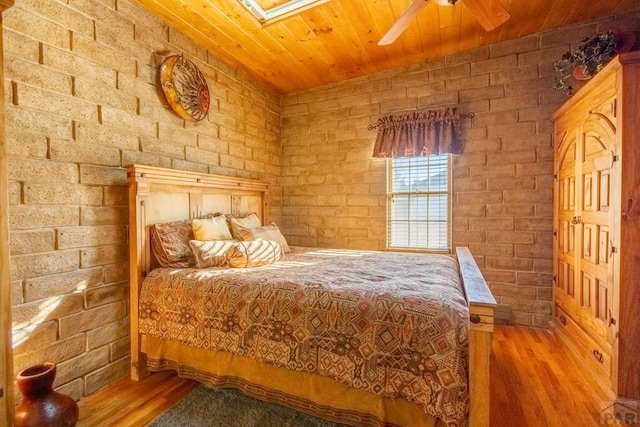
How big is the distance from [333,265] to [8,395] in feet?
5.77

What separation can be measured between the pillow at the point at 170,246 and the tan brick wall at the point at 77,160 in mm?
221

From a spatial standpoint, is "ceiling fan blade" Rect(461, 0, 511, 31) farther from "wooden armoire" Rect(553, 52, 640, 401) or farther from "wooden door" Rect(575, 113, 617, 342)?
"wooden door" Rect(575, 113, 617, 342)

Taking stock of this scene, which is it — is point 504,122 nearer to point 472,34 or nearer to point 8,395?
point 472,34

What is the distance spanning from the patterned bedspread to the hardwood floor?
37 cm

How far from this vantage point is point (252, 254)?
224 cm

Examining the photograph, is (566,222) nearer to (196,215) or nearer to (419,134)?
(419,134)

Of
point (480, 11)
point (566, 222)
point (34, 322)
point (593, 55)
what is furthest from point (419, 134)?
point (34, 322)

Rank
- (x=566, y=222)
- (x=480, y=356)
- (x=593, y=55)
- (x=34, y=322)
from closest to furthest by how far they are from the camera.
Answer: (x=480, y=356)
(x=34, y=322)
(x=593, y=55)
(x=566, y=222)

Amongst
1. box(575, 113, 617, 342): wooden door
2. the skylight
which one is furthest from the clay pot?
box(575, 113, 617, 342): wooden door

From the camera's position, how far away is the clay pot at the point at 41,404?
4.49ft

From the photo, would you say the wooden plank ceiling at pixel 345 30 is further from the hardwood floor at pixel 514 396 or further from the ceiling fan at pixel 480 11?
the hardwood floor at pixel 514 396

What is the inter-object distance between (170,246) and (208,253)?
0.29 metres

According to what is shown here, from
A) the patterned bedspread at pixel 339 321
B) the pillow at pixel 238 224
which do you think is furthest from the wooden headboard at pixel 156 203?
the pillow at pixel 238 224

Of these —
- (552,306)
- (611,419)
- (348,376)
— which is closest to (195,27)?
(348,376)
